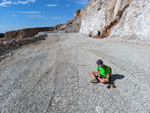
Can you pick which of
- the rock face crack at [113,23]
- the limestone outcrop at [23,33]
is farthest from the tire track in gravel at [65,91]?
the limestone outcrop at [23,33]

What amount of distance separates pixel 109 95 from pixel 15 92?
3.30m

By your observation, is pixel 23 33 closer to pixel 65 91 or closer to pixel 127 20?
pixel 127 20

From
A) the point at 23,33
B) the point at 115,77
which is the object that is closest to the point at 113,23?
the point at 115,77

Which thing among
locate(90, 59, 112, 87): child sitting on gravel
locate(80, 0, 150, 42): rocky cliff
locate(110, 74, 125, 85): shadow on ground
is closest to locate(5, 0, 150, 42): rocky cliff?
locate(80, 0, 150, 42): rocky cliff

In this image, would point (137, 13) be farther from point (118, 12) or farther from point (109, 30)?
point (109, 30)

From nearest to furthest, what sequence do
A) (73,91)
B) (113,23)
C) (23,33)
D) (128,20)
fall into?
(73,91), (128,20), (113,23), (23,33)

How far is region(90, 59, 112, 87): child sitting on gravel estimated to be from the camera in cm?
477

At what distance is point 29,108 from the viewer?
369cm

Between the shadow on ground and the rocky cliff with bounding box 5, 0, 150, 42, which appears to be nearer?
the shadow on ground

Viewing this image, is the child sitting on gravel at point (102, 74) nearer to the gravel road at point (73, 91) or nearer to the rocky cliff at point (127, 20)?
the gravel road at point (73, 91)

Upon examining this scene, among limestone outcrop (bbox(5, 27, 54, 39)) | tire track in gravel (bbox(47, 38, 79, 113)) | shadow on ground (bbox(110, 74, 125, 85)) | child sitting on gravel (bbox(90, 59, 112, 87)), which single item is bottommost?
tire track in gravel (bbox(47, 38, 79, 113))

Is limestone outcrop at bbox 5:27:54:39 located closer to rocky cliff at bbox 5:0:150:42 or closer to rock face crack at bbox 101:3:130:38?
rocky cliff at bbox 5:0:150:42

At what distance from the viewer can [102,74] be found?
16.3 ft

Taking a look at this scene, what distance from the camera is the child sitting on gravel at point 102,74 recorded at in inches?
188
